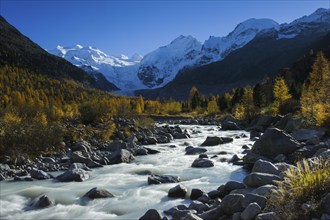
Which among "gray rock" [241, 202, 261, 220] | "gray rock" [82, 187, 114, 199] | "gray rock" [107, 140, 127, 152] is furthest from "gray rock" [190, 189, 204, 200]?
"gray rock" [107, 140, 127, 152]

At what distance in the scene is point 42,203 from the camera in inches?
553

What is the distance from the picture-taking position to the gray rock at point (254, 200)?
9.44 m

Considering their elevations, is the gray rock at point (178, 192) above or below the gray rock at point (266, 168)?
below

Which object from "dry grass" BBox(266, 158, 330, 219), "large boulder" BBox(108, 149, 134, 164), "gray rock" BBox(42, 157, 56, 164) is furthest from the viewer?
"large boulder" BBox(108, 149, 134, 164)

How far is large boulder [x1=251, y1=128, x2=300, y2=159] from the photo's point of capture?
19.9 metres

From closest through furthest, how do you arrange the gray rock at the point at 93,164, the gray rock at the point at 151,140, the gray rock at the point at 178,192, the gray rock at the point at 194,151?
the gray rock at the point at 178,192 < the gray rock at the point at 93,164 < the gray rock at the point at 194,151 < the gray rock at the point at 151,140

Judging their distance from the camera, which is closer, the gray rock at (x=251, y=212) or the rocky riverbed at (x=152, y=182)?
the gray rock at (x=251, y=212)

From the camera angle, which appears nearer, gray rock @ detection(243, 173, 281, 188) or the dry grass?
the dry grass

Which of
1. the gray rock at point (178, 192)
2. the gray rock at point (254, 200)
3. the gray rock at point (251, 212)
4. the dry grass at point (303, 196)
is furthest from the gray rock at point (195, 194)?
the dry grass at point (303, 196)

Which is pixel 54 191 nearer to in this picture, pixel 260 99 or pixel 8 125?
pixel 8 125

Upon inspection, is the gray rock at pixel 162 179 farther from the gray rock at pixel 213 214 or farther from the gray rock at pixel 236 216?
the gray rock at pixel 236 216

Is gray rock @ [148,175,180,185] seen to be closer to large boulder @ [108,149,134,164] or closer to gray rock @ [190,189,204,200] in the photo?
gray rock @ [190,189,204,200]

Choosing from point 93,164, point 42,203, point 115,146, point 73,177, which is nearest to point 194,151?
point 115,146

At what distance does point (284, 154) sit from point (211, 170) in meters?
3.97
